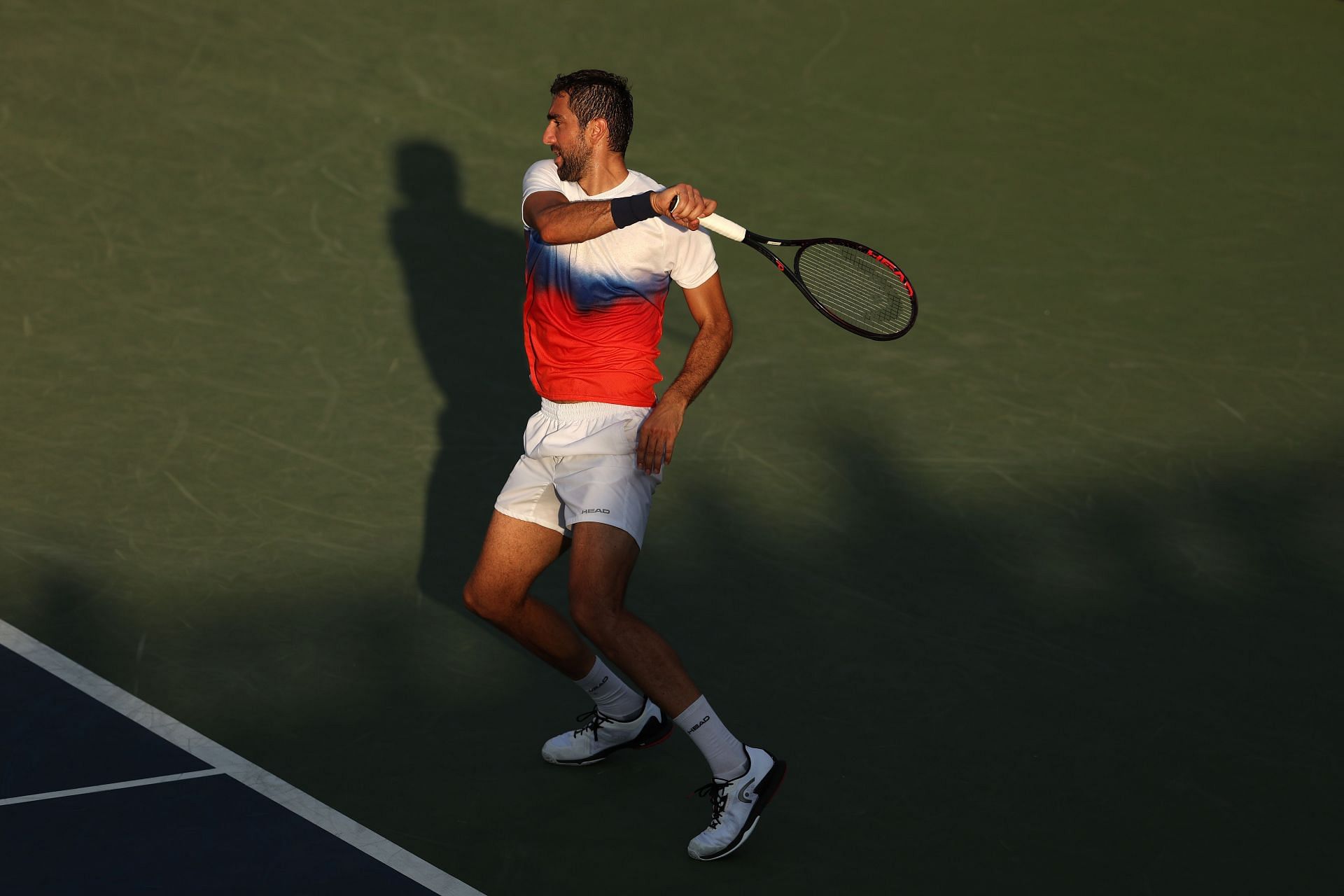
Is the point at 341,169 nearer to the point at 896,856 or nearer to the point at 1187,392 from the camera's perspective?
the point at 1187,392

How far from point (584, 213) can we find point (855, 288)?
4.07 feet

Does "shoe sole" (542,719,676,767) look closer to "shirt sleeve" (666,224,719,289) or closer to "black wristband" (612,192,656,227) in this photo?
"shirt sleeve" (666,224,719,289)

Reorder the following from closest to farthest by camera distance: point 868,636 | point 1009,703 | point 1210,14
→ point 1009,703
point 868,636
point 1210,14

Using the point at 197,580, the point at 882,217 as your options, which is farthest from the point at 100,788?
the point at 882,217

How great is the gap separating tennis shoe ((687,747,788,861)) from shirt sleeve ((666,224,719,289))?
1.44m

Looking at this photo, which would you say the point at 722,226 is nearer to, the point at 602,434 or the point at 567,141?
the point at 567,141

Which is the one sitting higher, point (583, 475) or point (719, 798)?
point (583, 475)

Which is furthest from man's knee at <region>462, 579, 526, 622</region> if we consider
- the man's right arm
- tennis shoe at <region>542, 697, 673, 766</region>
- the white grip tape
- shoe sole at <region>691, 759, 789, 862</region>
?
the white grip tape

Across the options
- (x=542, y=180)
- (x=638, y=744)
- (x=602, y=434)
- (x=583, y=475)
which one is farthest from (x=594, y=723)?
(x=542, y=180)

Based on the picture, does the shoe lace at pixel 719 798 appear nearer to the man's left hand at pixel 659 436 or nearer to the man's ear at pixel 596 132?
the man's left hand at pixel 659 436

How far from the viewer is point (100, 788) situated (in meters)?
4.79

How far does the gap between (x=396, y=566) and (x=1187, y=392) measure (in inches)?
146

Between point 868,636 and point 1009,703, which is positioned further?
point 868,636

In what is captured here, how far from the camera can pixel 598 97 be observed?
187 inches
